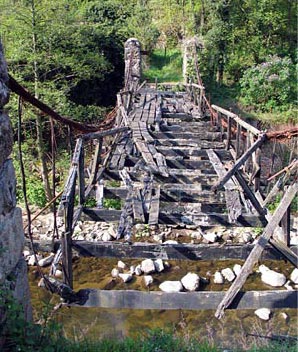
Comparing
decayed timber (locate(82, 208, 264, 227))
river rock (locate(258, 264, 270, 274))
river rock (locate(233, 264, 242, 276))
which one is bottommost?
river rock (locate(258, 264, 270, 274))

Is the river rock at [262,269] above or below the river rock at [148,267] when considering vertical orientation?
below

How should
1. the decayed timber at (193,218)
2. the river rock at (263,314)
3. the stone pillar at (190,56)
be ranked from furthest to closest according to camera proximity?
1. the stone pillar at (190,56)
2. the river rock at (263,314)
3. the decayed timber at (193,218)

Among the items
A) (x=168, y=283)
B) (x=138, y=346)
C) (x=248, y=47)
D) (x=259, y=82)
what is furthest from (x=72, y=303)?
(x=248, y=47)

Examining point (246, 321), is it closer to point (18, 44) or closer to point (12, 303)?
point (12, 303)

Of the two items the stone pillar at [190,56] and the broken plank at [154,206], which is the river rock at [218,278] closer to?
the broken plank at [154,206]

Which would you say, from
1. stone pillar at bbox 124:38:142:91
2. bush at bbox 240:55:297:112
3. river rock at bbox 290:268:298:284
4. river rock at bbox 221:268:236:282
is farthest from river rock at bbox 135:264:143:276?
bush at bbox 240:55:297:112

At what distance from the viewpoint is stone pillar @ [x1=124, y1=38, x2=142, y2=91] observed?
1363cm

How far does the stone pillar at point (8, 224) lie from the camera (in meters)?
1.83

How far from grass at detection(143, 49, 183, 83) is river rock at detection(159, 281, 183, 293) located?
617 inches

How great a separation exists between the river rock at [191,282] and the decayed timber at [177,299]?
6.18ft

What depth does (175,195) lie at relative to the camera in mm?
5582

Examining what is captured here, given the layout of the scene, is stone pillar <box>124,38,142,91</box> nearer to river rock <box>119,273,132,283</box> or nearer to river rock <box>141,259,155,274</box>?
river rock <box>141,259,155,274</box>

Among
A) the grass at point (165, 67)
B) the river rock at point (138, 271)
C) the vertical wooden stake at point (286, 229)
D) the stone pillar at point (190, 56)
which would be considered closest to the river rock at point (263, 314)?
the vertical wooden stake at point (286, 229)

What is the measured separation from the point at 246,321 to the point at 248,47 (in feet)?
51.1
